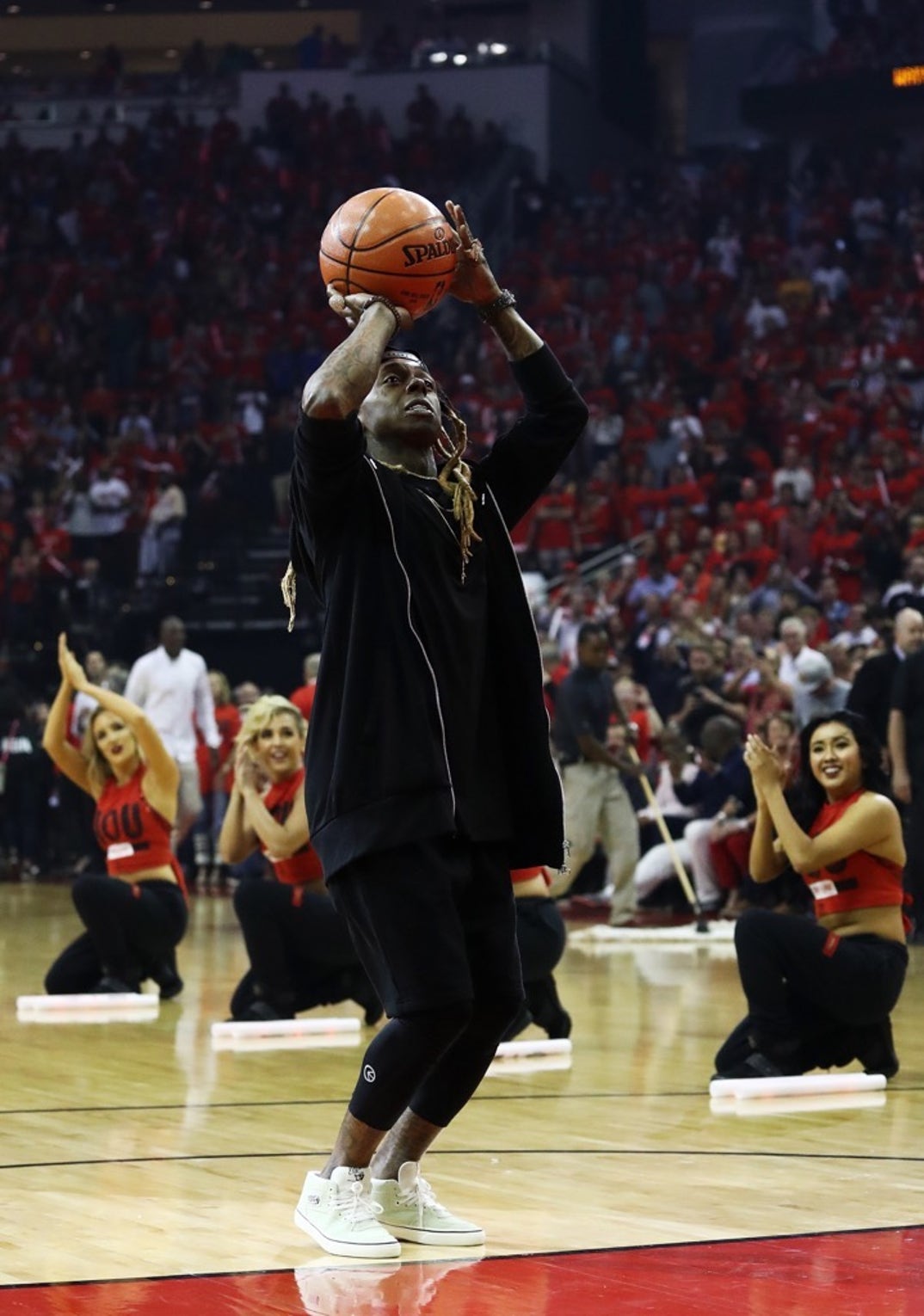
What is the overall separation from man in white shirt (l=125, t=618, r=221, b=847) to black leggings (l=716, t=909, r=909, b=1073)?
769cm

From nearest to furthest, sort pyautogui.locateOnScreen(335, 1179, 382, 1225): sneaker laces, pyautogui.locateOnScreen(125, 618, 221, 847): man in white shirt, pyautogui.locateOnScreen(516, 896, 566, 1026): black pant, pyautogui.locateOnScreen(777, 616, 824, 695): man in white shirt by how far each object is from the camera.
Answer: pyautogui.locateOnScreen(335, 1179, 382, 1225): sneaker laces, pyautogui.locateOnScreen(516, 896, 566, 1026): black pant, pyautogui.locateOnScreen(777, 616, 824, 695): man in white shirt, pyautogui.locateOnScreen(125, 618, 221, 847): man in white shirt

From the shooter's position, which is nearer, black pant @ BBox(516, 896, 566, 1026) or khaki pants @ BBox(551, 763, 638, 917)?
black pant @ BBox(516, 896, 566, 1026)

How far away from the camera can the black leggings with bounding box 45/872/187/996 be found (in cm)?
834

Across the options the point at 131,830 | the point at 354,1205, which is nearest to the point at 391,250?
the point at 354,1205

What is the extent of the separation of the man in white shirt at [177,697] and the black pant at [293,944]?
5.91 meters

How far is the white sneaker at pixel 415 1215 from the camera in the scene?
163 inches

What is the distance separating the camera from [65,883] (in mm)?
15531

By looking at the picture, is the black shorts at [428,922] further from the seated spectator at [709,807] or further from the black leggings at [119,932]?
the seated spectator at [709,807]

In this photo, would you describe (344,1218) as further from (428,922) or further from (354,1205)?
(428,922)

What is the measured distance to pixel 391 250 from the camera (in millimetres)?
4152

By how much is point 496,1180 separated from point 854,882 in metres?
1.89

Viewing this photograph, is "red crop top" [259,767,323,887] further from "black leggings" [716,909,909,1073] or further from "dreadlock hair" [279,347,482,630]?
"dreadlock hair" [279,347,482,630]

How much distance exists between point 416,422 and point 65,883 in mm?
11750

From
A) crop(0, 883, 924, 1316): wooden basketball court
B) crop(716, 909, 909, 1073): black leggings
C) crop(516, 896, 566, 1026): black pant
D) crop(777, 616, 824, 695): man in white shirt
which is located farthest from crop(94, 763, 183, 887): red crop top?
crop(777, 616, 824, 695): man in white shirt
